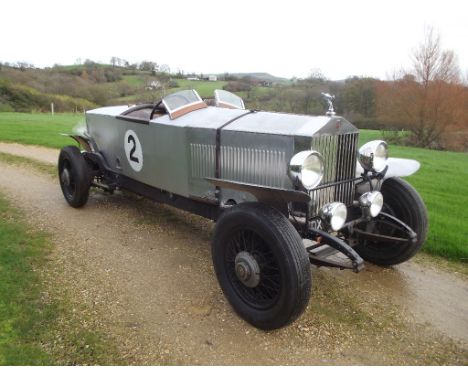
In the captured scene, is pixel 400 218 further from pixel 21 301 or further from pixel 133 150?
pixel 21 301

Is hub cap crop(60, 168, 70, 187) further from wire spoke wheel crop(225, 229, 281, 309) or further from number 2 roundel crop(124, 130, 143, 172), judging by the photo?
wire spoke wheel crop(225, 229, 281, 309)

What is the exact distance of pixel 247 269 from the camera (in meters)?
3.23

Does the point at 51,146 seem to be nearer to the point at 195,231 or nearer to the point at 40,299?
the point at 195,231

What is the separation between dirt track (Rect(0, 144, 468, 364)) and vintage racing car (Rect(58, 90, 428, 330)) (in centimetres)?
26

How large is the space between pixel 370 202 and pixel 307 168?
32.5 inches

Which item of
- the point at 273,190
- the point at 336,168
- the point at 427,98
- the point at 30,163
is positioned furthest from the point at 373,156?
the point at 427,98

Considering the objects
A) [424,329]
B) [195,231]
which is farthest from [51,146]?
[424,329]

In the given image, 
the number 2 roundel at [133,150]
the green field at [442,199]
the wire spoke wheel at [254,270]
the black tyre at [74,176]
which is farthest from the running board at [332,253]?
the black tyre at [74,176]

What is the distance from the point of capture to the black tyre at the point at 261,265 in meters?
2.90

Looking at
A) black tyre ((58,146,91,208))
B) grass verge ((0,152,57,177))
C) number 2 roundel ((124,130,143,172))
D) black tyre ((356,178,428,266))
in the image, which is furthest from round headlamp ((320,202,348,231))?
grass verge ((0,152,57,177))

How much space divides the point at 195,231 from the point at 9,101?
3334 cm

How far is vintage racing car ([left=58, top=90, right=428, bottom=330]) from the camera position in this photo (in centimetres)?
312

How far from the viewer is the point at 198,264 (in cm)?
441

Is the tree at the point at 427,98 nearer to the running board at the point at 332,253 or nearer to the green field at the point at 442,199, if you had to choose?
the green field at the point at 442,199
